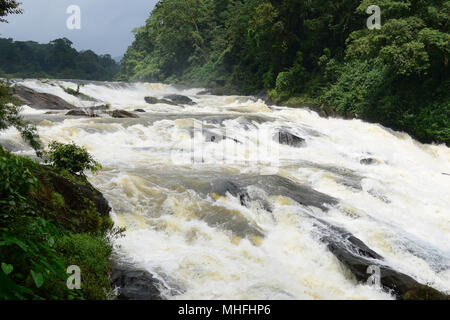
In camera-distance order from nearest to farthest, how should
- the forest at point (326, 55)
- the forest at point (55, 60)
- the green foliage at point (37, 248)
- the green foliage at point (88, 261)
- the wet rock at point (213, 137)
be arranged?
the green foliage at point (37, 248) < the green foliage at point (88, 261) < the wet rock at point (213, 137) < the forest at point (326, 55) < the forest at point (55, 60)

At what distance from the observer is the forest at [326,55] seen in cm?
1625

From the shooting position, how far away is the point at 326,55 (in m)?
25.4

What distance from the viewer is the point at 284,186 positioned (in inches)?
334

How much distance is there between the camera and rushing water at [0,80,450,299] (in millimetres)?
5195

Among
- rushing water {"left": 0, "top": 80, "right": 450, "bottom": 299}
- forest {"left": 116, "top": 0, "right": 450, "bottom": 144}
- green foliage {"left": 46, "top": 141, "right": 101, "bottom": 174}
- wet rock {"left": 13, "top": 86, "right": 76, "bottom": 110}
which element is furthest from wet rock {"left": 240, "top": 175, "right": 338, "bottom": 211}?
wet rock {"left": 13, "top": 86, "right": 76, "bottom": 110}

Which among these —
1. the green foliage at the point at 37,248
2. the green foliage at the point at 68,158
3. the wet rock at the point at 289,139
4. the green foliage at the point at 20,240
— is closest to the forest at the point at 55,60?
the wet rock at the point at 289,139

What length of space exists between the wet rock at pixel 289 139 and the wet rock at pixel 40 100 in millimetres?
12225

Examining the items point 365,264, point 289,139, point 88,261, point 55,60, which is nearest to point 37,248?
point 88,261

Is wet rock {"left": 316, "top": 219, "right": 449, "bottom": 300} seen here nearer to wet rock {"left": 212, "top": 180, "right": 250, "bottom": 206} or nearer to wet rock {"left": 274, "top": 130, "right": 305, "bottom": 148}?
wet rock {"left": 212, "top": 180, "right": 250, "bottom": 206}

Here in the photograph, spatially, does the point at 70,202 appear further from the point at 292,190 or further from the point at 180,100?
the point at 180,100

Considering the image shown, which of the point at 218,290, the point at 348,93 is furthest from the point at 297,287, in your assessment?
the point at 348,93

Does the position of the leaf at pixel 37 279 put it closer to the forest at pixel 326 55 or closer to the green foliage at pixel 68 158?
the green foliage at pixel 68 158

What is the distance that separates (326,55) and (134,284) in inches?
955
